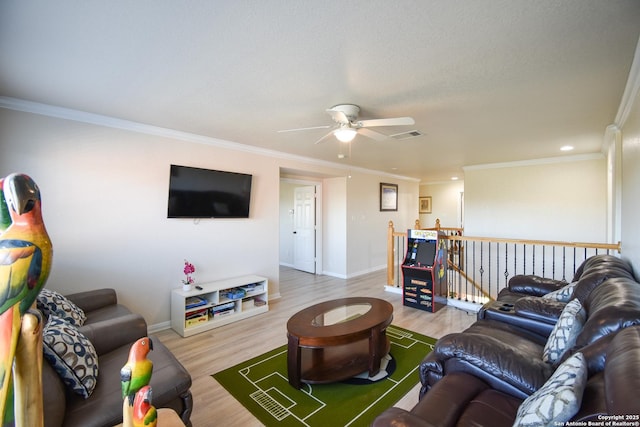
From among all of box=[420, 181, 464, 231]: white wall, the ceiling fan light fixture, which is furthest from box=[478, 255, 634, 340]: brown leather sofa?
box=[420, 181, 464, 231]: white wall

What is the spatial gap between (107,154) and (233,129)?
1.33 meters

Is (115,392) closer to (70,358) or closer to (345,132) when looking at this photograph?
(70,358)

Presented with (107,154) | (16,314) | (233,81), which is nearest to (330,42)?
(233,81)

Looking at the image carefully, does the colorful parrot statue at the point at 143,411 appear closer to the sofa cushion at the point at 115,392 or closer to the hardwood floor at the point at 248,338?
the sofa cushion at the point at 115,392

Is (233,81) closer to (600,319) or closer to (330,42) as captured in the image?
(330,42)

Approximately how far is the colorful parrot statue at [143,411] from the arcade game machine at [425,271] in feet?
12.3

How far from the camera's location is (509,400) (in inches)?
57.0

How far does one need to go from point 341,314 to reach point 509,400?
150 cm

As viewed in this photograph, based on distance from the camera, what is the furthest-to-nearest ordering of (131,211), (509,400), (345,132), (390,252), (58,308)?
(390,252) → (131,211) → (345,132) → (58,308) → (509,400)

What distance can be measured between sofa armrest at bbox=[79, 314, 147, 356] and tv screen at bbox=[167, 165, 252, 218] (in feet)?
5.08

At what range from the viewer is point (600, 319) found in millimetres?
1363

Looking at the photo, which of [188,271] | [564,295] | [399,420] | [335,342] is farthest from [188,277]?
[564,295]

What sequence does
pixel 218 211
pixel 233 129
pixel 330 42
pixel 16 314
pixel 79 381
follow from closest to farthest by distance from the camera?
pixel 16 314, pixel 79 381, pixel 330 42, pixel 233 129, pixel 218 211

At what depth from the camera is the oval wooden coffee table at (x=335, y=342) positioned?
227cm
